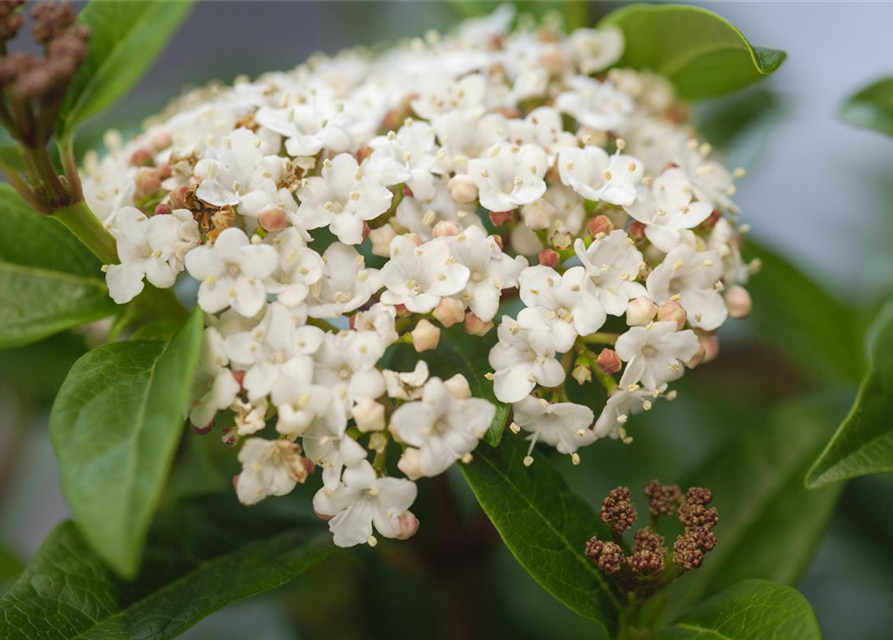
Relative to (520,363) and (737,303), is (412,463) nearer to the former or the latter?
(520,363)

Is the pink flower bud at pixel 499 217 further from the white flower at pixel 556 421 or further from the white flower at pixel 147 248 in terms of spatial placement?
the white flower at pixel 147 248

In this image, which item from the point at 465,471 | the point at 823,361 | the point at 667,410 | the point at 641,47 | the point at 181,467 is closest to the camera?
the point at 465,471

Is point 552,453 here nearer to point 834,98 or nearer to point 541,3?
point 541,3

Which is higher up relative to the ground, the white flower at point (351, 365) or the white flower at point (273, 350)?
the white flower at point (273, 350)

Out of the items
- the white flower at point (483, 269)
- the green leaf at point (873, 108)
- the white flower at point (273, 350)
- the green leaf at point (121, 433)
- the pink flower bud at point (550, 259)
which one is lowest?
the green leaf at point (873, 108)

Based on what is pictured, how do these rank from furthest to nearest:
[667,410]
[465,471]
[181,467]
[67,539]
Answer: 1. [667,410]
2. [181,467]
3. [67,539]
4. [465,471]

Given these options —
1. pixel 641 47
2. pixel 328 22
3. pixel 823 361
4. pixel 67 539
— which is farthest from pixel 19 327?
pixel 328 22

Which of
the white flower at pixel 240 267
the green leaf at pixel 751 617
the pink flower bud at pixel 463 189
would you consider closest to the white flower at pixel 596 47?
the pink flower bud at pixel 463 189
